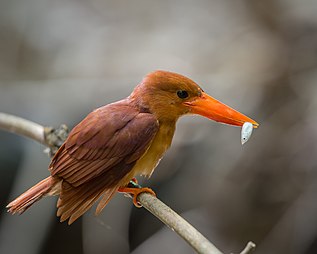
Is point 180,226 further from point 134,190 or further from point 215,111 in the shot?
point 215,111

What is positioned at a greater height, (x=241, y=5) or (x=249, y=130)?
(x=241, y=5)

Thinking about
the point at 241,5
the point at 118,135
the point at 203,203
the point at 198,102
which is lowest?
the point at 203,203

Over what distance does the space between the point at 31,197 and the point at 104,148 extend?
284 millimetres

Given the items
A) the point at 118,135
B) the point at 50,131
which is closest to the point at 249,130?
the point at 118,135

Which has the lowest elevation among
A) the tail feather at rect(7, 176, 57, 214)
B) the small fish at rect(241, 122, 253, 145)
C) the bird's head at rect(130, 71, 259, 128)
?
the tail feather at rect(7, 176, 57, 214)

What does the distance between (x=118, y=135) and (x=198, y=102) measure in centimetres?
31

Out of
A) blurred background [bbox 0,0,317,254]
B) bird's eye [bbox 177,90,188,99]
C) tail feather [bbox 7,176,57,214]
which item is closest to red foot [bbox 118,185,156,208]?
tail feather [bbox 7,176,57,214]

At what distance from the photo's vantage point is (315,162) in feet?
10.3

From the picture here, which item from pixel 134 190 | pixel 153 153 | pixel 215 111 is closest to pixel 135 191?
pixel 134 190

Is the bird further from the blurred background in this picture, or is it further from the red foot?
the blurred background

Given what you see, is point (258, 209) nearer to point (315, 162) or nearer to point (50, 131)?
point (315, 162)

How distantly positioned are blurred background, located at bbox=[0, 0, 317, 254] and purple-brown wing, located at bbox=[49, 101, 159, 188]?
3.34 ft

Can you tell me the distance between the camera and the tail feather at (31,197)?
196 centimetres

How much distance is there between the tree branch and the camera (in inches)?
55.8
